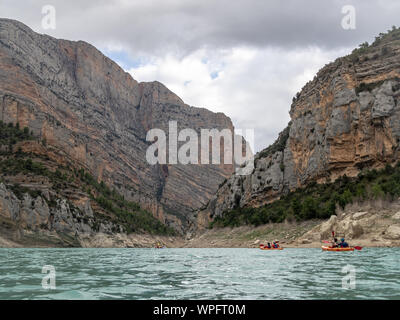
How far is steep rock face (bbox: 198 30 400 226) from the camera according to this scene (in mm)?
65000

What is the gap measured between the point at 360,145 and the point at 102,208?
88620 mm

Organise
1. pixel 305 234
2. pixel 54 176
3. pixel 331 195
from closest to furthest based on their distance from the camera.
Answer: pixel 305 234, pixel 331 195, pixel 54 176

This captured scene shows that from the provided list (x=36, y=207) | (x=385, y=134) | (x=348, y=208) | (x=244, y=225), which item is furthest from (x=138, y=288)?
(x=36, y=207)

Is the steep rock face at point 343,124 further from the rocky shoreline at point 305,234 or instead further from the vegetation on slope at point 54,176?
the vegetation on slope at point 54,176

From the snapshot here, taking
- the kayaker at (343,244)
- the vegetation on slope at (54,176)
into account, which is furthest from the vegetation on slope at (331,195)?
the vegetation on slope at (54,176)

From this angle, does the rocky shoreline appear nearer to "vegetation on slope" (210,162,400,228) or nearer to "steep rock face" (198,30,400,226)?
"vegetation on slope" (210,162,400,228)

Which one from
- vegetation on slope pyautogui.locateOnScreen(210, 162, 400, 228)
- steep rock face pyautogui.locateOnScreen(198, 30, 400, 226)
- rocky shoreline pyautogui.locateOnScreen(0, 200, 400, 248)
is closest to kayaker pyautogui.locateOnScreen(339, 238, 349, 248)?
rocky shoreline pyautogui.locateOnScreen(0, 200, 400, 248)

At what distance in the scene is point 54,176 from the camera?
108750mm

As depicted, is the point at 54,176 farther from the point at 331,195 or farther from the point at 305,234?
the point at 305,234

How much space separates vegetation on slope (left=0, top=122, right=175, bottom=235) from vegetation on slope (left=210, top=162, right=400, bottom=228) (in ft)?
180

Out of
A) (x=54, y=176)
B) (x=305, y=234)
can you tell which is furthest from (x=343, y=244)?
(x=54, y=176)

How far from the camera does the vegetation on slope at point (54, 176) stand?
97.1 meters

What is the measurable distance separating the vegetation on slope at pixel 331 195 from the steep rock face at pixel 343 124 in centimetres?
266

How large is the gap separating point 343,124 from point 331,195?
47.3 feet
